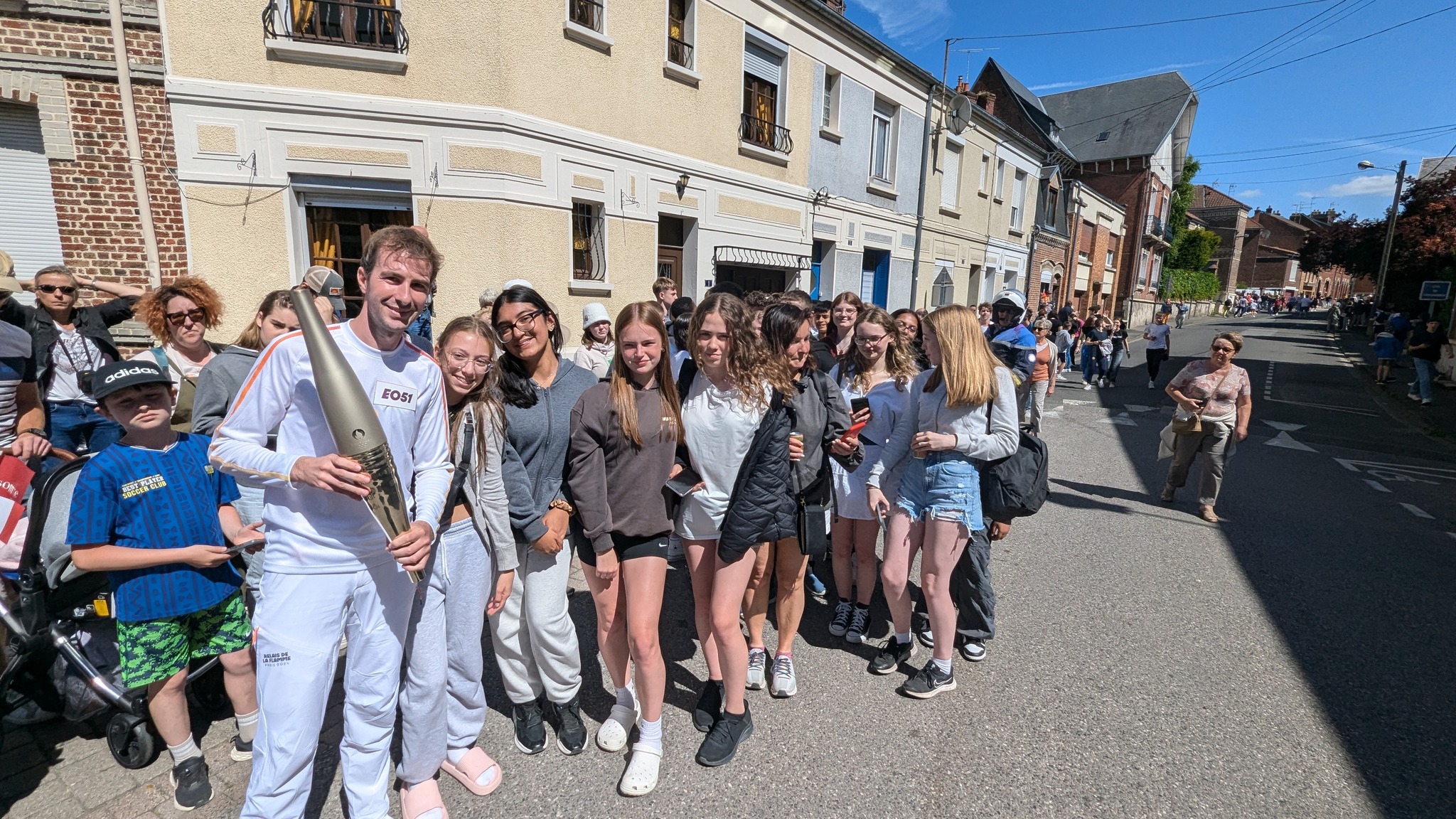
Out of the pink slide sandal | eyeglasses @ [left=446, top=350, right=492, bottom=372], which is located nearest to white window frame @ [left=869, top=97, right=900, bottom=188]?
eyeglasses @ [left=446, top=350, right=492, bottom=372]

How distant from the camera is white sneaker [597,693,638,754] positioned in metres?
2.79

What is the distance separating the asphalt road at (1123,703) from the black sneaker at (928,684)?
61 millimetres

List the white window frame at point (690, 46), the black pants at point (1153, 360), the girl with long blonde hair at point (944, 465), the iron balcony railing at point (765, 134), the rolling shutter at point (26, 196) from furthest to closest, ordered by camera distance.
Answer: the black pants at point (1153, 360) → the iron balcony railing at point (765, 134) → the white window frame at point (690, 46) → the rolling shutter at point (26, 196) → the girl with long blonde hair at point (944, 465)

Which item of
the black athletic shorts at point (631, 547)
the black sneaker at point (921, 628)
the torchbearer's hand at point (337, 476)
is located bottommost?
the black sneaker at point (921, 628)

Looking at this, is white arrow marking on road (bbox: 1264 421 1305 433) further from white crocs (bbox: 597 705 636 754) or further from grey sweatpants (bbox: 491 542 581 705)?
grey sweatpants (bbox: 491 542 581 705)

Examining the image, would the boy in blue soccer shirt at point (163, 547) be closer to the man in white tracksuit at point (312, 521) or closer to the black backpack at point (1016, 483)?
the man in white tracksuit at point (312, 521)

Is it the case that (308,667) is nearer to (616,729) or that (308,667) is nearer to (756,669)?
(616,729)

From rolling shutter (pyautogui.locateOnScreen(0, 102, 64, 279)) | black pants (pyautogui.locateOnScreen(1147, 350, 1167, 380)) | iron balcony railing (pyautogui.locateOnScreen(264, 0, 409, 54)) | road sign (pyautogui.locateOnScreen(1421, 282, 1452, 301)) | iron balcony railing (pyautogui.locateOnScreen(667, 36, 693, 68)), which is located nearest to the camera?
rolling shutter (pyautogui.locateOnScreen(0, 102, 64, 279))

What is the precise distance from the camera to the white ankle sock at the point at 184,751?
8.04 feet

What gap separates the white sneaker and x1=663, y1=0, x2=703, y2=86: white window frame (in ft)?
30.1

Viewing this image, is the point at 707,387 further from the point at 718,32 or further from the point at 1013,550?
the point at 718,32

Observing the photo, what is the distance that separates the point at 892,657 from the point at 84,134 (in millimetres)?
8989

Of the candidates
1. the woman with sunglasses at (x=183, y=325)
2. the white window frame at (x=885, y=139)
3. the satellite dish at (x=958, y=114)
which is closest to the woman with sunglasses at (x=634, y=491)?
the woman with sunglasses at (x=183, y=325)

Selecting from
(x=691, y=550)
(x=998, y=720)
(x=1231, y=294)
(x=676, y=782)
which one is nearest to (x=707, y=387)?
(x=691, y=550)
